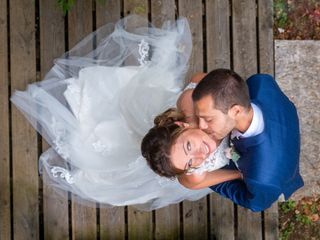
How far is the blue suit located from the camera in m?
1.87

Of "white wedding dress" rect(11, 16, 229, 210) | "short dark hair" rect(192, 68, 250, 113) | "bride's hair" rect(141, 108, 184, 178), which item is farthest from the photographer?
"white wedding dress" rect(11, 16, 229, 210)

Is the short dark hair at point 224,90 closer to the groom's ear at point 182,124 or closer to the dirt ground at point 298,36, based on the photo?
the groom's ear at point 182,124

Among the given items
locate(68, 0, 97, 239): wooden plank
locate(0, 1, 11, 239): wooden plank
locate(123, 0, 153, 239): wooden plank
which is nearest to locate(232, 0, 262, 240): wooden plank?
locate(123, 0, 153, 239): wooden plank

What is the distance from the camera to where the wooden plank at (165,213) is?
2604 millimetres

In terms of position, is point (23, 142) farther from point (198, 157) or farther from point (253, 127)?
point (253, 127)

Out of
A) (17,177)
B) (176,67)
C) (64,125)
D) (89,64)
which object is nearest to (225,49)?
(176,67)

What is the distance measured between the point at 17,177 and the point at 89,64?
1.97ft

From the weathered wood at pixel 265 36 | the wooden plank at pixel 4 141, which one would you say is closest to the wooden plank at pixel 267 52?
the weathered wood at pixel 265 36

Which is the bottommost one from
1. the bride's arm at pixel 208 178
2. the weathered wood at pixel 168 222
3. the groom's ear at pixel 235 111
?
the weathered wood at pixel 168 222

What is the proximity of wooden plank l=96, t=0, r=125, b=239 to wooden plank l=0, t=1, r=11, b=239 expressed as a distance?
418 millimetres

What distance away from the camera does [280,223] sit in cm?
273

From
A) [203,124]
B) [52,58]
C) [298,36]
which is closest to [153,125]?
[203,124]

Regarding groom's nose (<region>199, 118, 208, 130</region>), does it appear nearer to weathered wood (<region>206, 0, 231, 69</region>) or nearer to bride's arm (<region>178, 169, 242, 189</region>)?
bride's arm (<region>178, 169, 242, 189</region>)

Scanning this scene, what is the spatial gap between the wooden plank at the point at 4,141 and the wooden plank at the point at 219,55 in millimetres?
922
